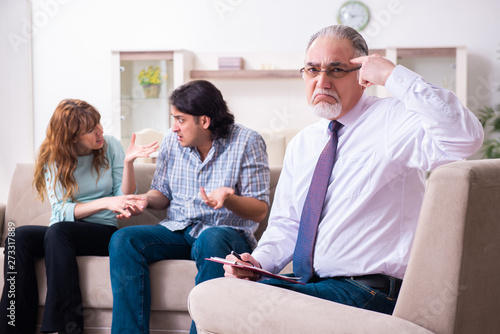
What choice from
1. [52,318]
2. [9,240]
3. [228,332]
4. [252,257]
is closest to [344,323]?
[228,332]

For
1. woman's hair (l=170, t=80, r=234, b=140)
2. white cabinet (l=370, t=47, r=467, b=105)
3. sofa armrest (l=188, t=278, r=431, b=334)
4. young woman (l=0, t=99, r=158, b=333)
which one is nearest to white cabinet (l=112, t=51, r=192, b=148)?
white cabinet (l=370, t=47, r=467, b=105)

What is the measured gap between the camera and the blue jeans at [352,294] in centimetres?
130

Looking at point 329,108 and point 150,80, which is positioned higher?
point 150,80

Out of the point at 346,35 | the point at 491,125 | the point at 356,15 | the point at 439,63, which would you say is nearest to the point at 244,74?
the point at 356,15

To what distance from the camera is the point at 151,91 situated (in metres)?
5.20

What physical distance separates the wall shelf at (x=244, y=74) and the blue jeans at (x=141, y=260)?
323 centimetres

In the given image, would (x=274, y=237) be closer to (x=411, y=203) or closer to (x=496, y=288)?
(x=411, y=203)

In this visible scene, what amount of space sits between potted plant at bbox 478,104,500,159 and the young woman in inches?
122

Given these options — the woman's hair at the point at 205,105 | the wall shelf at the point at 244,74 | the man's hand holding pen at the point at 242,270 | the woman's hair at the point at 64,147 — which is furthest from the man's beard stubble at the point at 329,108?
the wall shelf at the point at 244,74

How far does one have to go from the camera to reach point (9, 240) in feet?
7.34

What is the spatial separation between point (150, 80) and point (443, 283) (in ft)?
14.8

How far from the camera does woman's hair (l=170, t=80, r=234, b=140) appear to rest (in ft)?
7.63

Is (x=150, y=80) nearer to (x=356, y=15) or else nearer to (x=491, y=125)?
(x=356, y=15)

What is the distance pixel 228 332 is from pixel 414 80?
0.69m
